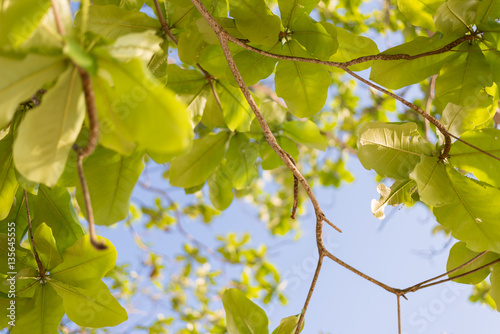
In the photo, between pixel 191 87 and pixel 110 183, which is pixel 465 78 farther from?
pixel 110 183

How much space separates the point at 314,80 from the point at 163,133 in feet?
2.89

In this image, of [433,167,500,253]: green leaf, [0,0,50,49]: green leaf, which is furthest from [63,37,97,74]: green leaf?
[433,167,500,253]: green leaf

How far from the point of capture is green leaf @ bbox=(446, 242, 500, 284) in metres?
1.30

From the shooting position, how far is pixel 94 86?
0.57 m

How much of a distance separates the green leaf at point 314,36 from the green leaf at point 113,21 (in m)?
0.48

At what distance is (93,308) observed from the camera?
1.15m

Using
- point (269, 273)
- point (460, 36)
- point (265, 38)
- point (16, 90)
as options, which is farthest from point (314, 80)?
point (269, 273)

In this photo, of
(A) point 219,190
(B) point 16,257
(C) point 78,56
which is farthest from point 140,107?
(A) point 219,190

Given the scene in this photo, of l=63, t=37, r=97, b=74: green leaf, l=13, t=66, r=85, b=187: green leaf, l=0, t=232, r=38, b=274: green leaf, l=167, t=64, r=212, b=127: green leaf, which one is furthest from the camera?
l=167, t=64, r=212, b=127: green leaf

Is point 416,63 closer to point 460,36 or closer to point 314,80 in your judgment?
point 460,36

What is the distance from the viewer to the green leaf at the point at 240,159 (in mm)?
1633

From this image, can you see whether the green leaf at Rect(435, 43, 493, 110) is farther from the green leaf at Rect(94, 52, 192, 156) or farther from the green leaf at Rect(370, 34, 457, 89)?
the green leaf at Rect(94, 52, 192, 156)

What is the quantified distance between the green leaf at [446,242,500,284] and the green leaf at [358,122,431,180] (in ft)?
1.38

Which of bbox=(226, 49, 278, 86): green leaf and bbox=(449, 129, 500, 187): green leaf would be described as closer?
bbox=(449, 129, 500, 187): green leaf
